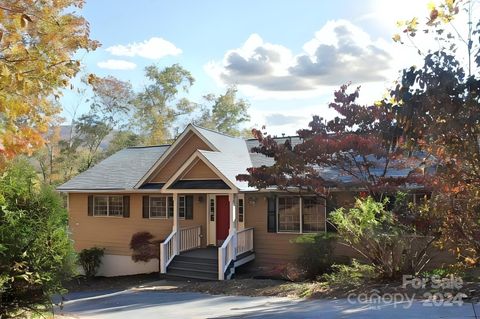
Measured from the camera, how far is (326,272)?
46.8ft

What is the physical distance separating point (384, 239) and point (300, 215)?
6.62 meters

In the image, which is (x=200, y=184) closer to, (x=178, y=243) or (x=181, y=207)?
(x=178, y=243)

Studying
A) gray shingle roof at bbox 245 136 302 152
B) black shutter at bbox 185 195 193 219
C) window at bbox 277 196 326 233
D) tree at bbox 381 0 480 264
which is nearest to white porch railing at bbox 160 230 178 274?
black shutter at bbox 185 195 193 219

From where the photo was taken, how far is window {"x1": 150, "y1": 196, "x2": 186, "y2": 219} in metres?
19.6

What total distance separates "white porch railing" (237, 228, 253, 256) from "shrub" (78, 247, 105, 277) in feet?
23.5

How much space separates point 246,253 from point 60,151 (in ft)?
98.1

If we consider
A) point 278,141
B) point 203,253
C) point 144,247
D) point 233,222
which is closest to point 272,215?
point 233,222

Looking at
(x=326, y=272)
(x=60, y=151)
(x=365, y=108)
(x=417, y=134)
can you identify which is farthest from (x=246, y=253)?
(x=60, y=151)

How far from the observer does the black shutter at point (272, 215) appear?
17328 millimetres

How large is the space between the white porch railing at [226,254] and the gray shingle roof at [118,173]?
5.57 meters

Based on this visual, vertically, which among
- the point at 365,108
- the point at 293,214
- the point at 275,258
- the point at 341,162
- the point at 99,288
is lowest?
the point at 99,288

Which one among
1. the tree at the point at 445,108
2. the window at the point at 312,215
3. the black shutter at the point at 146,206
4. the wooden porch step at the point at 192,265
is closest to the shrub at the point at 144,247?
the black shutter at the point at 146,206

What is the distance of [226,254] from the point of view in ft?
53.1

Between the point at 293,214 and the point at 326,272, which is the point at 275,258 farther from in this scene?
the point at 326,272
